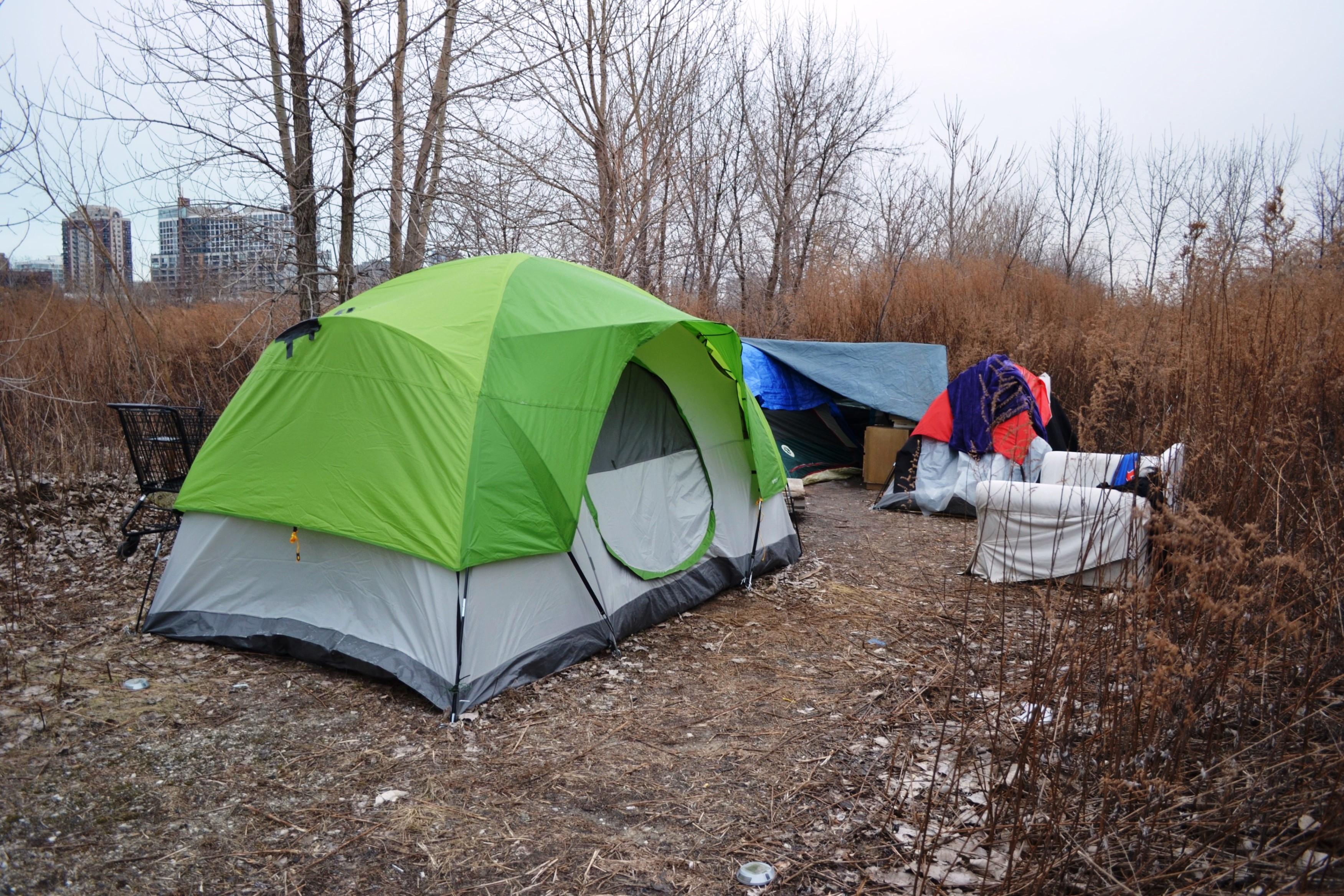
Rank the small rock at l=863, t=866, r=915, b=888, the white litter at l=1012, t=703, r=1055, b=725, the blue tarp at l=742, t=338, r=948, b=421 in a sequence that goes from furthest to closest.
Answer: the blue tarp at l=742, t=338, r=948, b=421 < the small rock at l=863, t=866, r=915, b=888 < the white litter at l=1012, t=703, r=1055, b=725

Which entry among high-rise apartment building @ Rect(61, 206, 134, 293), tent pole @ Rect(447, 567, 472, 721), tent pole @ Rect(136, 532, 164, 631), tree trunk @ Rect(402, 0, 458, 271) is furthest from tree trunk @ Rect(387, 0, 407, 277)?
tent pole @ Rect(447, 567, 472, 721)

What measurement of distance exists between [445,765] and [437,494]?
1148 mm

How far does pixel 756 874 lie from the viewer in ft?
8.55

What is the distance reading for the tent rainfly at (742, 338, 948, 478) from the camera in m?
9.07

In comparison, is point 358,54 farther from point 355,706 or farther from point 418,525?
point 355,706

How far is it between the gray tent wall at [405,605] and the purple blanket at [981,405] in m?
3.77

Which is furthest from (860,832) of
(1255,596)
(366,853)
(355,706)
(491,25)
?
(491,25)

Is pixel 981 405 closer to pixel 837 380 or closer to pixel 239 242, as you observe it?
pixel 837 380

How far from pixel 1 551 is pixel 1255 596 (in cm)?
651

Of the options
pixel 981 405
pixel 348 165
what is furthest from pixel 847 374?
pixel 348 165

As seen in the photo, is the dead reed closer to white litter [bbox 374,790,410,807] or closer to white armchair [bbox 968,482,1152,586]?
white armchair [bbox 968,482,1152,586]

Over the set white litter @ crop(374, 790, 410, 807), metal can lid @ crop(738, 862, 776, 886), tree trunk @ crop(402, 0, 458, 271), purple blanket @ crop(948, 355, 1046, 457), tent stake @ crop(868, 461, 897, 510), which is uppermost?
tree trunk @ crop(402, 0, 458, 271)

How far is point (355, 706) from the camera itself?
3650 mm

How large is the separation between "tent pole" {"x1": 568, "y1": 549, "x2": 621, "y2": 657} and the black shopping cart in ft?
7.74
